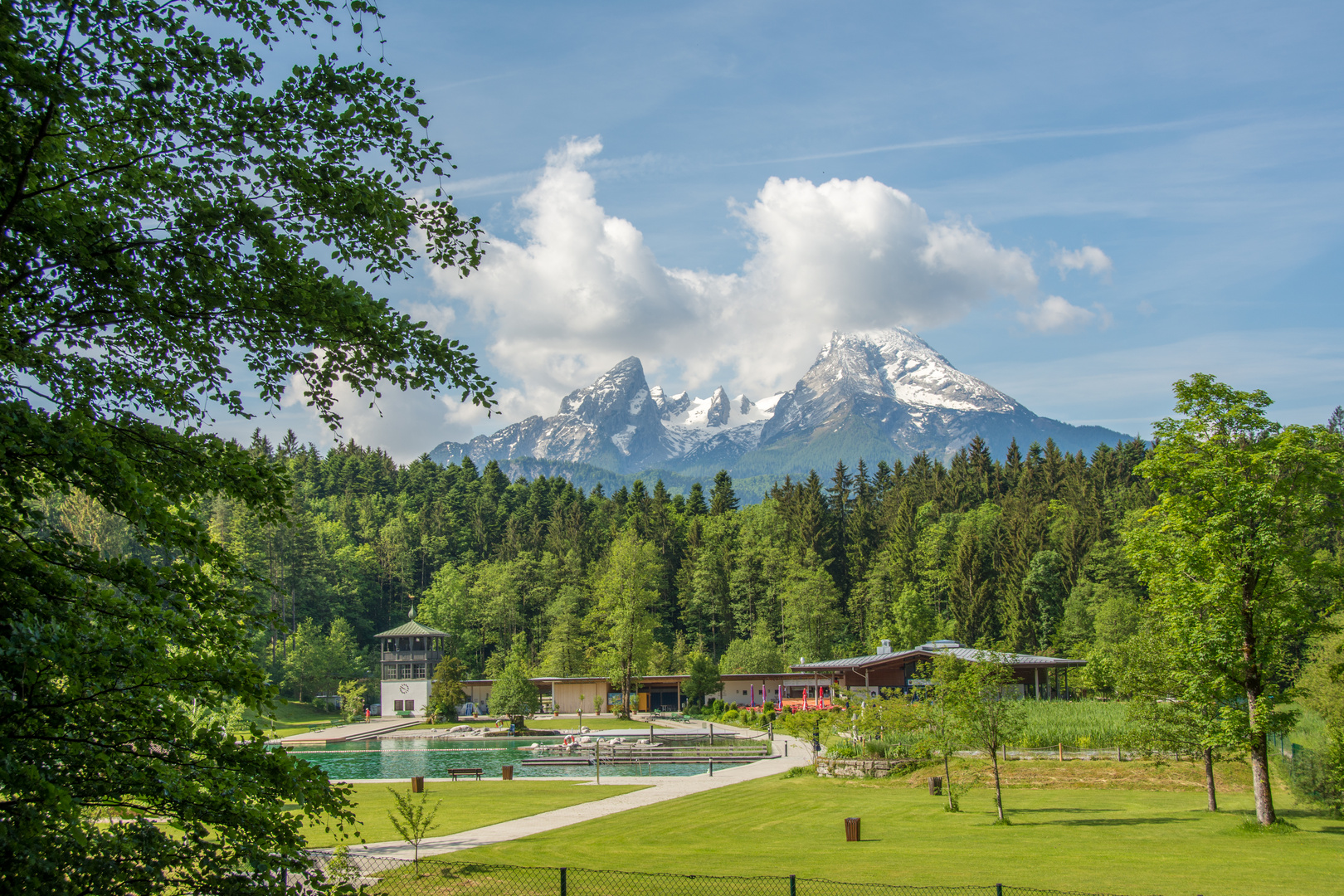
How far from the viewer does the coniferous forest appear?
72.1 m

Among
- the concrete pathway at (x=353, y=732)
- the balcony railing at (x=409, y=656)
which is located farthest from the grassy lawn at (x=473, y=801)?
the balcony railing at (x=409, y=656)

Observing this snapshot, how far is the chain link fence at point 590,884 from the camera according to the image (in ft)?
45.7

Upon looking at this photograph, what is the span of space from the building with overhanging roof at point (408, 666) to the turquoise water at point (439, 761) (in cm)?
1851

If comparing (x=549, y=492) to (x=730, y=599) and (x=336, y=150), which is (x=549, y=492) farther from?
(x=336, y=150)

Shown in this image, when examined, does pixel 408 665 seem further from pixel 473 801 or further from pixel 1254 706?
pixel 1254 706

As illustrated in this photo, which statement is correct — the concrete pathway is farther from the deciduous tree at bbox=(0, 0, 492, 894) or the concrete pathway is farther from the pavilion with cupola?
the deciduous tree at bbox=(0, 0, 492, 894)

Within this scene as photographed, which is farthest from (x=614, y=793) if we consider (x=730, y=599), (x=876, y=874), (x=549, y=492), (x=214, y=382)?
(x=549, y=492)

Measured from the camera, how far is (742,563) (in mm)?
86812

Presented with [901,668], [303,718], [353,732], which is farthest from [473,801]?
[303,718]

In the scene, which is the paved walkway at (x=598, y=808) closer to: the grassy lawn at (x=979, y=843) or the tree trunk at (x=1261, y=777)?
the grassy lawn at (x=979, y=843)

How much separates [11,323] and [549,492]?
114800 mm

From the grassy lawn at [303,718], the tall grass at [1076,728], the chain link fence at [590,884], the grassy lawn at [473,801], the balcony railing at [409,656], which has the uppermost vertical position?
the balcony railing at [409,656]

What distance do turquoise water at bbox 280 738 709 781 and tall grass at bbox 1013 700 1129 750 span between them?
40.6 feet

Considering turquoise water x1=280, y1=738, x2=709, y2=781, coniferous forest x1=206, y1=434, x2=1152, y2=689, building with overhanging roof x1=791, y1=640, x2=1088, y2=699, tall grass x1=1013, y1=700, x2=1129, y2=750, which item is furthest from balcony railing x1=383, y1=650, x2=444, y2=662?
tall grass x1=1013, y1=700, x2=1129, y2=750
